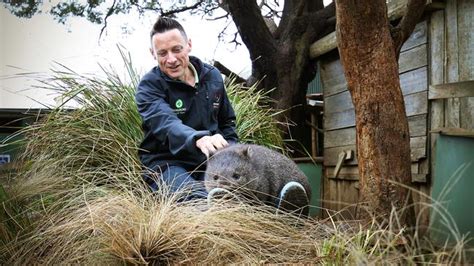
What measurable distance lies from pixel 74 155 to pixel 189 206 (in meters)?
1.52

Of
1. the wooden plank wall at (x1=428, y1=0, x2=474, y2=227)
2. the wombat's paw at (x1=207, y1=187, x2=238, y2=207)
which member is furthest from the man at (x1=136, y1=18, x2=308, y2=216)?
the wooden plank wall at (x1=428, y1=0, x2=474, y2=227)

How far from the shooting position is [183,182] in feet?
10.4

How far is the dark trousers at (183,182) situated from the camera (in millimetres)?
3113

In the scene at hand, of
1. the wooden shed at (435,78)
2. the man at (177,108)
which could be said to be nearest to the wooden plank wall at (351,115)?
the wooden shed at (435,78)

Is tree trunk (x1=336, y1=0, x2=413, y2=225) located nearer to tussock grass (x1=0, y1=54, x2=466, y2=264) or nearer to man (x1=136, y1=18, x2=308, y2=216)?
tussock grass (x1=0, y1=54, x2=466, y2=264)

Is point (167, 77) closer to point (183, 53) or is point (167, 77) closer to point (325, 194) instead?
point (183, 53)

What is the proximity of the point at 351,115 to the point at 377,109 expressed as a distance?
3822 millimetres

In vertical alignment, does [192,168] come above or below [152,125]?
below

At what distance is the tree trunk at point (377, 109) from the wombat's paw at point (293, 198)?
0.30m

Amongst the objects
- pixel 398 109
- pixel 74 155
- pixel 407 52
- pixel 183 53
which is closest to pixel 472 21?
pixel 407 52

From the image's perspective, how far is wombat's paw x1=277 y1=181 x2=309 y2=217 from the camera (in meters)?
3.07

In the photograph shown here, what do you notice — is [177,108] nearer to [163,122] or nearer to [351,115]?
[163,122]

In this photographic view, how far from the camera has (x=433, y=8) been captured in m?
5.04

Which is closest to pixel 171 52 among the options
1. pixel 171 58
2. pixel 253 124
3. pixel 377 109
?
pixel 171 58
